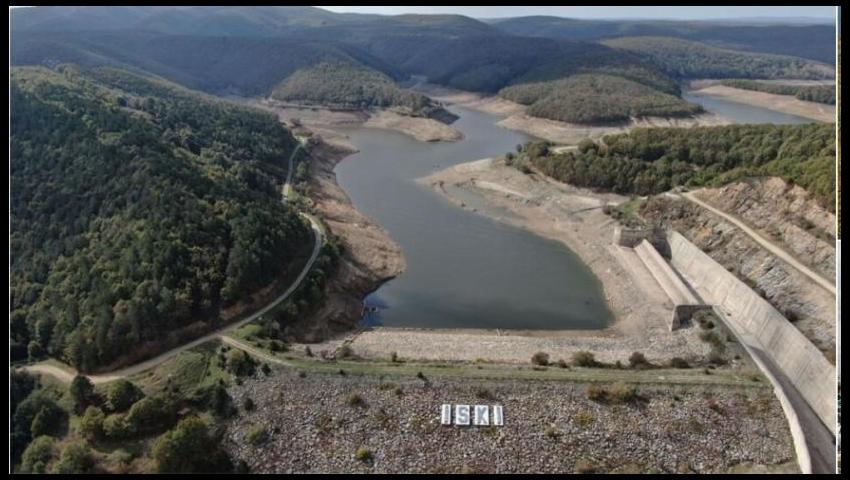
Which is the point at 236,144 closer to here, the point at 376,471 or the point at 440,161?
the point at 440,161

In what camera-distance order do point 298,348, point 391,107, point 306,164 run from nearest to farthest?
point 298,348 < point 306,164 < point 391,107

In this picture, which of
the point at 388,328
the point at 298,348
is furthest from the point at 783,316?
the point at 298,348

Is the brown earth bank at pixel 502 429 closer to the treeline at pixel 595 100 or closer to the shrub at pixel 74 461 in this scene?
the shrub at pixel 74 461

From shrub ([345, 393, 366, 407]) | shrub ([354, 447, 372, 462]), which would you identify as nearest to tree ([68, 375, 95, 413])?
shrub ([345, 393, 366, 407])

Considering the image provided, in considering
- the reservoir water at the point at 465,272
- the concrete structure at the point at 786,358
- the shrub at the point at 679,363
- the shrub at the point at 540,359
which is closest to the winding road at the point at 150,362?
the reservoir water at the point at 465,272

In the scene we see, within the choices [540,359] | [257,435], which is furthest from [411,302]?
[257,435]
